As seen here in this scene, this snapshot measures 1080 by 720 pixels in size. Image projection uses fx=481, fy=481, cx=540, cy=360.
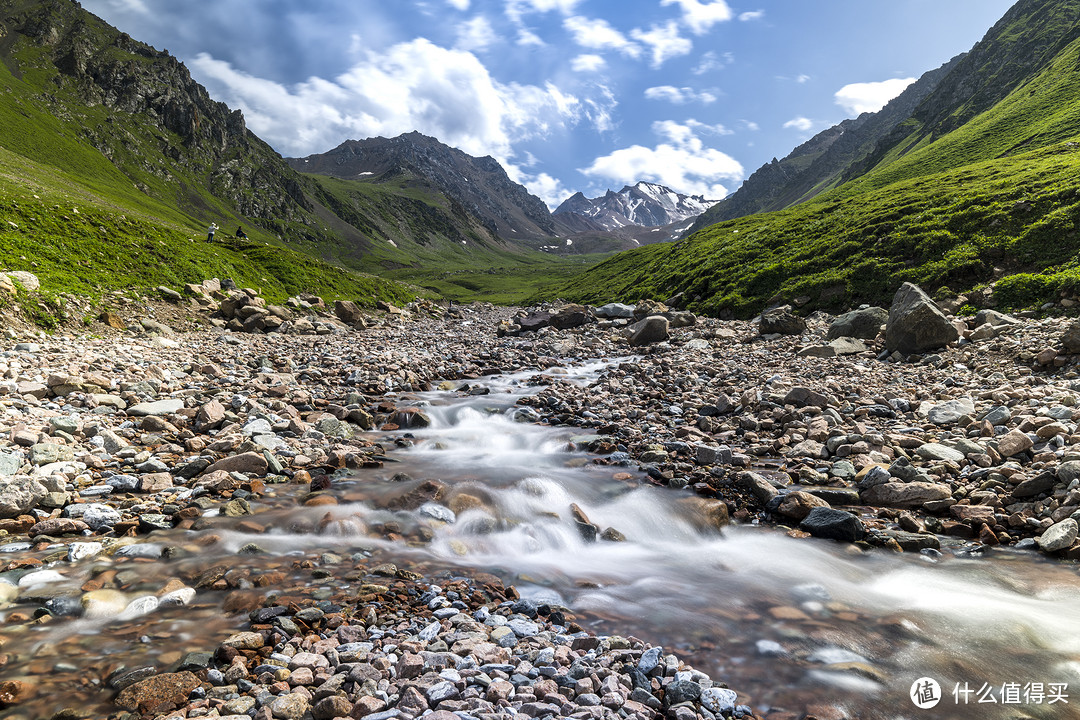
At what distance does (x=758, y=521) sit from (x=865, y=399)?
751 cm

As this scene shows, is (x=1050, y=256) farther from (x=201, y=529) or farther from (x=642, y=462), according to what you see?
(x=201, y=529)

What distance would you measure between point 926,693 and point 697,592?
298 cm

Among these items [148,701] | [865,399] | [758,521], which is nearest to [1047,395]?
[865,399]

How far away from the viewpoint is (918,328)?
18.6 meters

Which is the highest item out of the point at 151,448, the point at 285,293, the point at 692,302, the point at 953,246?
the point at 953,246

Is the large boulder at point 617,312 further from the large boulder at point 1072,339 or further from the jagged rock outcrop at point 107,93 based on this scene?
the jagged rock outcrop at point 107,93

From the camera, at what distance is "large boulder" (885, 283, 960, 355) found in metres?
18.3

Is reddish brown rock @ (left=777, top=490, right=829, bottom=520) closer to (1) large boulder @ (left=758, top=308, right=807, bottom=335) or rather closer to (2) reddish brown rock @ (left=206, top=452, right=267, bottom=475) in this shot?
(2) reddish brown rock @ (left=206, top=452, right=267, bottom=475)

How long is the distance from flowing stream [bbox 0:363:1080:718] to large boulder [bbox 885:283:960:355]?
1348cm

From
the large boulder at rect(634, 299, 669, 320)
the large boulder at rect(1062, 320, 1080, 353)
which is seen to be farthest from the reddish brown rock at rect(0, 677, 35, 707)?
the large boulder at rect(634, 299, 669, 320)

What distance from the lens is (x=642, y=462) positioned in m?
12.6

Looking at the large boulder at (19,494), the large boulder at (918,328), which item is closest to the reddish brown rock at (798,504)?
the large boulder at (918,328)

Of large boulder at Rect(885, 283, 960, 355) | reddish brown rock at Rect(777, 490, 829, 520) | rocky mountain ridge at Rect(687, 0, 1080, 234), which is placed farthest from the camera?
rocky mountain ridge at Rect(687, 0, 1080, 234)
